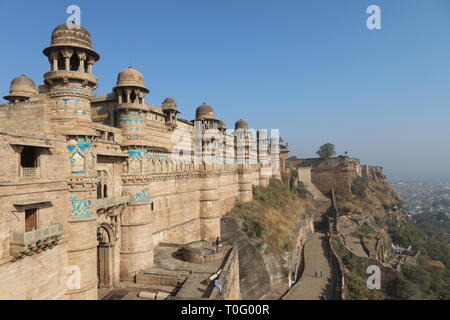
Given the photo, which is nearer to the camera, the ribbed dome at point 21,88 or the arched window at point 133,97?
the arched window at point 133,97

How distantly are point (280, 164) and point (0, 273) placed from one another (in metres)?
52.3

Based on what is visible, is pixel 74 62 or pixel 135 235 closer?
pixel 74 62

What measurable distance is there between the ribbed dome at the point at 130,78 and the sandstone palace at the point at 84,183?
0.06m

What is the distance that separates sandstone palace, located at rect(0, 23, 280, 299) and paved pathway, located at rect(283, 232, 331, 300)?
10.4 metres

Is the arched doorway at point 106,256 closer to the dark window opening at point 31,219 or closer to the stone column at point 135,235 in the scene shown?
the stone column at point 135,235

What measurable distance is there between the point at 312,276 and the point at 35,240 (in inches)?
1148

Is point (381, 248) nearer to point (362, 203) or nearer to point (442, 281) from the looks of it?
point (442, 281)

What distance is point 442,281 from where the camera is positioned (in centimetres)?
4272

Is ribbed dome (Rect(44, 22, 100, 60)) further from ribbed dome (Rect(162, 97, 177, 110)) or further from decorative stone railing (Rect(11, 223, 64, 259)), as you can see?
ribbed dome (Rect(162, 97, 177, 110))

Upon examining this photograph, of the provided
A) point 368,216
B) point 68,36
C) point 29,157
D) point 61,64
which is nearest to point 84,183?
point 29,157

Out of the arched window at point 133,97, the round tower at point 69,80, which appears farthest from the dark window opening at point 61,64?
the arched window at point 133,97

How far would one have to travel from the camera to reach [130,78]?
1669 cm

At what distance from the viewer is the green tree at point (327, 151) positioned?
248 feet

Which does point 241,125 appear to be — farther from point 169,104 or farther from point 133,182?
point 133,182
